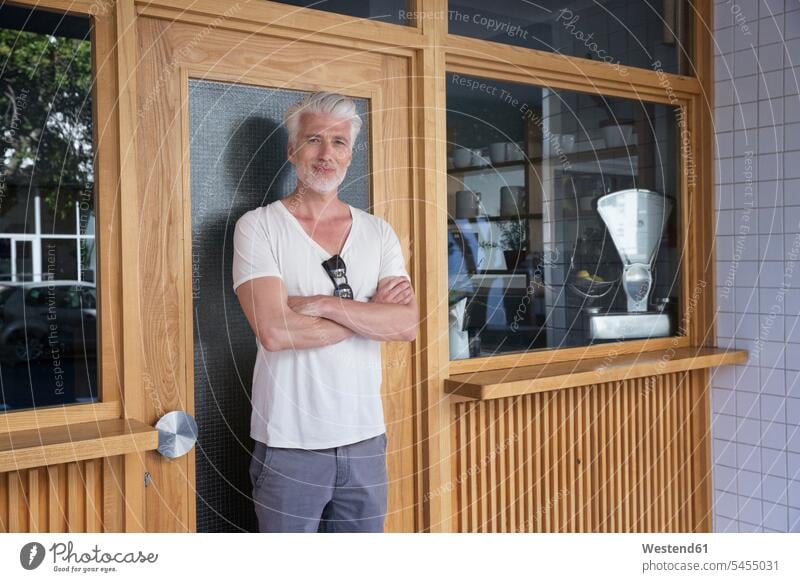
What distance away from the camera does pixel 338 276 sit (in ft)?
6.65

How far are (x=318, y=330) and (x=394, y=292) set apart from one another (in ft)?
0.75

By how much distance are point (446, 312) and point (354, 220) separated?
1.27ft

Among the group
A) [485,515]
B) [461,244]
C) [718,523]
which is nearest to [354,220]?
[461,244]

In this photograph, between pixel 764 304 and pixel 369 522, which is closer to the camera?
pixel 369 522

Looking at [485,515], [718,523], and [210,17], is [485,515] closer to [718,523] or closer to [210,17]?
[718,523]

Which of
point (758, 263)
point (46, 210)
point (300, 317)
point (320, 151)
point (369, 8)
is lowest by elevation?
point (300, 317)

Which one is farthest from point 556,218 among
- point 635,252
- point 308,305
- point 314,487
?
point 314,487

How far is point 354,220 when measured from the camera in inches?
83.2

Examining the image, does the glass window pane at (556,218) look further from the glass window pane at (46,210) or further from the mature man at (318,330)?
the glass window pane at (46,210)

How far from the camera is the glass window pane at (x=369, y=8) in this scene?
212 centimetres

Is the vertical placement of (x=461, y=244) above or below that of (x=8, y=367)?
above

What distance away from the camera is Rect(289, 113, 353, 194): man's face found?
205 centimetres

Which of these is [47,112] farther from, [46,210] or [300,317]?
[300,317]

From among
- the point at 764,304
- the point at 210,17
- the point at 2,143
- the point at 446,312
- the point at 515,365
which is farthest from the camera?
the point at 764,304
